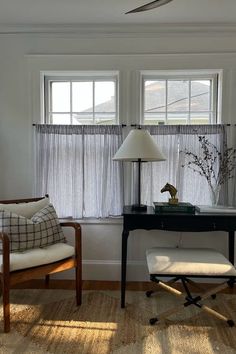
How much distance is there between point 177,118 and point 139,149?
848 mm

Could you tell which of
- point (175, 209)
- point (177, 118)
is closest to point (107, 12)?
point (177, 118)

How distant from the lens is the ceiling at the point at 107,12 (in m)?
2.66

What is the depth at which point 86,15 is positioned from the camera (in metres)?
2.89

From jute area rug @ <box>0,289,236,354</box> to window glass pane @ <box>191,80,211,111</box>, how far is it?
1894mm

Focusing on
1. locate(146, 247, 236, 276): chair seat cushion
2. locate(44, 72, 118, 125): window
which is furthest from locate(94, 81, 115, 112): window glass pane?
locate(146, 247, 236, 276): chair seat cushion

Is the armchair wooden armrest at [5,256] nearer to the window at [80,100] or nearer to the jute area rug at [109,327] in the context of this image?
the jute area rug at [109,327]

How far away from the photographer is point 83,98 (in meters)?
3.34

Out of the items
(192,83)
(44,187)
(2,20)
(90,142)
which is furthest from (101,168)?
(2,20)

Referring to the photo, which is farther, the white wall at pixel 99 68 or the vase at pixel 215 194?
the white wall at pixel 99 68

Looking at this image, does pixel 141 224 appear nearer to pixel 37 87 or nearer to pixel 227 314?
pixel 227 314

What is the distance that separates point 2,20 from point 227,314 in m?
3.36

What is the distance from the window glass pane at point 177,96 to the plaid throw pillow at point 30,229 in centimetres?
170

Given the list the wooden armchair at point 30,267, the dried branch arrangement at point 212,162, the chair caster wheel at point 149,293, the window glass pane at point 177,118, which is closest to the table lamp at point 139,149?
the dried branch arrangement at point 212,162

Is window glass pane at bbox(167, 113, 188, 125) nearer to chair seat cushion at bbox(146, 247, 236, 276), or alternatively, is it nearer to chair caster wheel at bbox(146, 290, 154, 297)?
chair seat cushion at bbox(146, 247, 236, 276)
